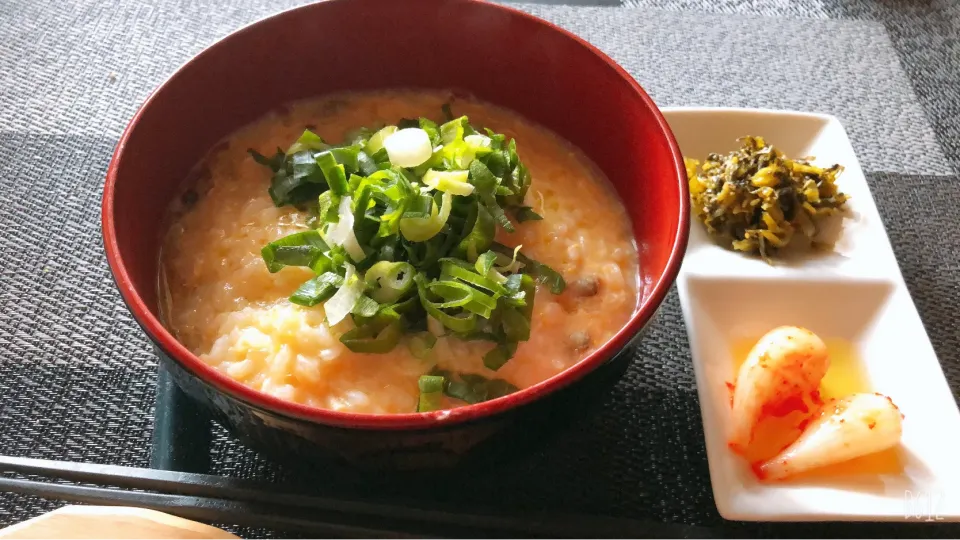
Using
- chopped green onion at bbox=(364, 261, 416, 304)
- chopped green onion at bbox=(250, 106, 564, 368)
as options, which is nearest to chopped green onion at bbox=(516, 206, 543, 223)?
chopped green onion at bbox=(250, 106, 564, 368)

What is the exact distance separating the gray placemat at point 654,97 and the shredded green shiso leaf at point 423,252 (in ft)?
0.76

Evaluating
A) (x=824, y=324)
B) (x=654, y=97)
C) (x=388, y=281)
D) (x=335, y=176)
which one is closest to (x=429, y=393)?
(x=388, y=281)

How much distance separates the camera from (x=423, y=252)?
1.17m

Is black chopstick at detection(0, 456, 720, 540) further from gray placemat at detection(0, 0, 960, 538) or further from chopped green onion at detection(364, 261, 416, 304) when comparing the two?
chopped green onion at detection(364, 261, 416, 304)

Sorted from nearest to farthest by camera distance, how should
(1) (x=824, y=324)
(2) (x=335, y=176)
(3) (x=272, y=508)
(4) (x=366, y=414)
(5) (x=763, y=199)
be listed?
(4) (x=366, y=414) < (3) (x=272, y=508) < (2) (x=335, y=176) < (1) (x=824, y=324) < (5) (x=763, y=199)

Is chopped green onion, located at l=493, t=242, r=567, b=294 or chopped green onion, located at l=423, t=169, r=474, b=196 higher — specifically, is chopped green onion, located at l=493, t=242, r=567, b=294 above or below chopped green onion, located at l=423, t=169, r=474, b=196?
below

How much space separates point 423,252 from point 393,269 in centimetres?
6

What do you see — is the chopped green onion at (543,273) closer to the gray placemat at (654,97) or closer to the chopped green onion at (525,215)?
the chopped green onion at (525,215)

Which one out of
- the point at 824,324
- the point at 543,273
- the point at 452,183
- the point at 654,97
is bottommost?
the point at 824,324

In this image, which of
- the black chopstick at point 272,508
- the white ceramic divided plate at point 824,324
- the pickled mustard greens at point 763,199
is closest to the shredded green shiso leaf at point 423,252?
the black chopstick at point 272,508

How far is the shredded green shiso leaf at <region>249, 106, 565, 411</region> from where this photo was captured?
1.11m

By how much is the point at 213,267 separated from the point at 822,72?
1821 mm

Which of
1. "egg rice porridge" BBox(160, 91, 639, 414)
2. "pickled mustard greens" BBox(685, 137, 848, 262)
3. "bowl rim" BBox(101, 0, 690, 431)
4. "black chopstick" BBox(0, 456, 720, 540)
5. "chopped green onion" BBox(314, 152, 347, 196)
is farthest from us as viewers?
"pickled mustard greens" BBox(685, 137, 848, 262)

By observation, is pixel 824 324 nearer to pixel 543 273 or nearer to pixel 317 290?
pixel 543 273
